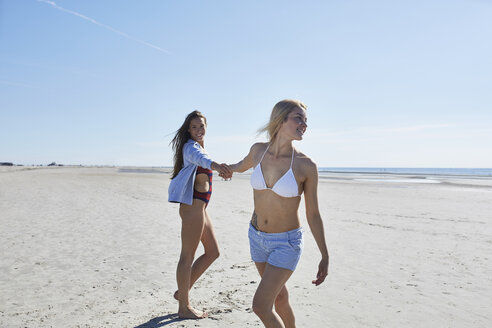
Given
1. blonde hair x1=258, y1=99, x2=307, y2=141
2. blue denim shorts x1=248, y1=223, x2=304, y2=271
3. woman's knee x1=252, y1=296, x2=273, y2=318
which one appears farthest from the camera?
blonde hair x1=258, y1=99, x2=307, y2=141

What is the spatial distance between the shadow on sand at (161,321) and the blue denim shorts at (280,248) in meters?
→ 1.77

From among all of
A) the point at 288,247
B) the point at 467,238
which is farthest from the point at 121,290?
the point at 467,238

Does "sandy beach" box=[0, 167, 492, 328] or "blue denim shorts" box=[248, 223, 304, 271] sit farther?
"sandy beach" box=[0, 167, 492, 328]

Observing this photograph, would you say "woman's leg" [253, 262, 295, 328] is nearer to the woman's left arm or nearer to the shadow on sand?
the woman's left arm

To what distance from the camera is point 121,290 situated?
5.09 metres

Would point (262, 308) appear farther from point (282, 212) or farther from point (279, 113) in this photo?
point (279, 113)

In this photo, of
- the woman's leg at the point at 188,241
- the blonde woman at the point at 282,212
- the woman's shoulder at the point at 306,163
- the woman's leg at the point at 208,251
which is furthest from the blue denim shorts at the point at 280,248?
the woman's leg at the point at 208,251

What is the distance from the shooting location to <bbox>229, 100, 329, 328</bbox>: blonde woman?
270cm

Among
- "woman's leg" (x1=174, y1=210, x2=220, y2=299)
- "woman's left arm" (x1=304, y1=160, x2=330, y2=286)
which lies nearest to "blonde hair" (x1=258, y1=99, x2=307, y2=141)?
"woman's left arm" (x1=304, y1=160, x2=330, y2=286)

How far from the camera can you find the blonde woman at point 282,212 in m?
2.70

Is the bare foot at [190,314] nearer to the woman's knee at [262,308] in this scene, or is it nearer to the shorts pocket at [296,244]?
the woman's knee at [262,308]

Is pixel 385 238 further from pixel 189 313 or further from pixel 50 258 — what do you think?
pixel 50 258

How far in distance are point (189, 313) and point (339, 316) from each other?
1789 mm

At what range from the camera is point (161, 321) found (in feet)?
13.4
